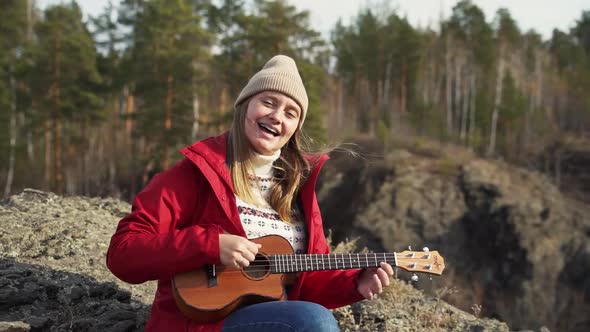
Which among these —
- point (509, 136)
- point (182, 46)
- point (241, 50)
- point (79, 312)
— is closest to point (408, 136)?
point (509, 136)

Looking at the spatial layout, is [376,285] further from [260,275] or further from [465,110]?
[465,110]

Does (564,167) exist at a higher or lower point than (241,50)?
lower

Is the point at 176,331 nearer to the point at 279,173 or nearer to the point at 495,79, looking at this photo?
the point at 279,173

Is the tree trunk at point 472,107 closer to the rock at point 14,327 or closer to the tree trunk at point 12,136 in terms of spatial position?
the tree trunk at point 12,136

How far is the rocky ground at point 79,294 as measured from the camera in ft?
11.0

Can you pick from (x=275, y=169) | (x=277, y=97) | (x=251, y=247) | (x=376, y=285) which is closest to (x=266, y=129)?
(x=277, y=97)

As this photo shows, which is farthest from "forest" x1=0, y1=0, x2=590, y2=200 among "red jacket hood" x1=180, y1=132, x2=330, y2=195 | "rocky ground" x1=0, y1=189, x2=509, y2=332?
"red jacket hood" x1=180, y1=132, x2=330, y2=195

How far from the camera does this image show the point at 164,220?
232 centimetres

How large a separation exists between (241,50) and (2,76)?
1114 cm

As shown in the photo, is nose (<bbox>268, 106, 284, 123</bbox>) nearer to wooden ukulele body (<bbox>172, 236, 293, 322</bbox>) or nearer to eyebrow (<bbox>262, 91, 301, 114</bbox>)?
eyebrow (<bbox>262, 91, 301, 114</bbox>)

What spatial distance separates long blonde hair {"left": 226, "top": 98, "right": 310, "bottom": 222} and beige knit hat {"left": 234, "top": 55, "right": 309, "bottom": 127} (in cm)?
9

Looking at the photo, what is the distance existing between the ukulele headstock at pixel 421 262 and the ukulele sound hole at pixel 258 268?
613 millimetres

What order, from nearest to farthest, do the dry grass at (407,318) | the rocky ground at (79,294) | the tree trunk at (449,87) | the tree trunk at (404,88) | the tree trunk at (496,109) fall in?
the rocky ground at (79,294), the dry grass at (407,318), the tree trunk at (496,109), the tree trunk at (449,87), the tree trunk at (404,88)

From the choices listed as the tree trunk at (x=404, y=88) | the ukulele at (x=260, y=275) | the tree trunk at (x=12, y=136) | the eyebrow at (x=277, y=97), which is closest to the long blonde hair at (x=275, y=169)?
the eyebrow at (x=277, y=97)
